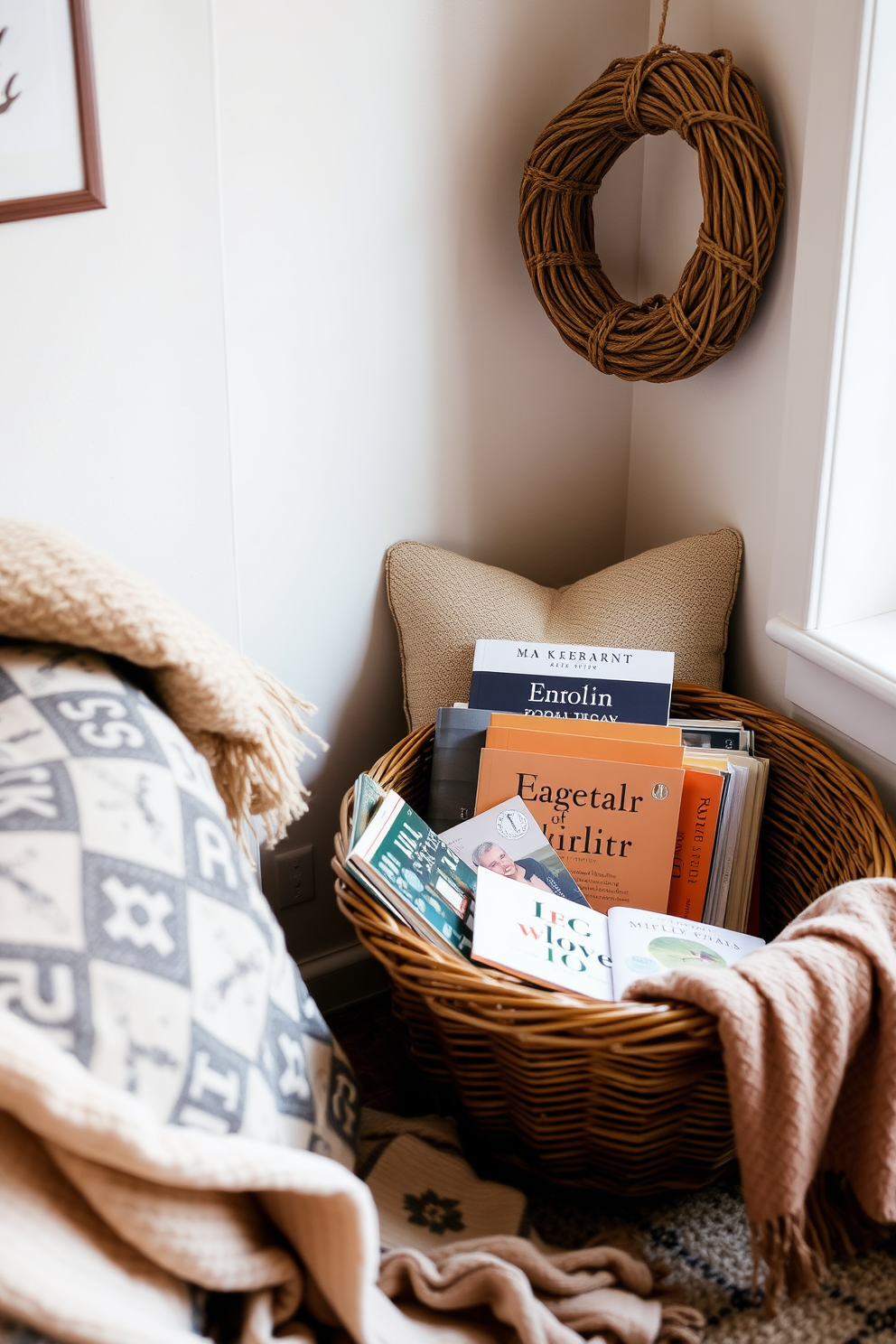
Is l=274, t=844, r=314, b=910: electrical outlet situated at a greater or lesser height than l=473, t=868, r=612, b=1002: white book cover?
lesser

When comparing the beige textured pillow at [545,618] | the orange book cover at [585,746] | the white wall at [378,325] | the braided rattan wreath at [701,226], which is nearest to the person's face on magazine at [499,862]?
the orange book cover at [585,746]

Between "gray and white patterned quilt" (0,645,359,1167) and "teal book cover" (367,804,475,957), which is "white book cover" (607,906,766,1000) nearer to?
"teal book cover" (367,804,475,957)

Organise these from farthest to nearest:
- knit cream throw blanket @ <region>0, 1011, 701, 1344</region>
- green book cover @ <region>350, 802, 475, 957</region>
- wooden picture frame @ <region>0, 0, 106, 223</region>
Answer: green book cover @ <region>350, 802, 475, 957</region> → wooden picture frame @ <region>0, 0, 106, 223</region> → knit cream throw blanket @ <region>0, 1011, 701, 1344</region>

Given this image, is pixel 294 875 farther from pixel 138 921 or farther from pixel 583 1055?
pixel 138 921

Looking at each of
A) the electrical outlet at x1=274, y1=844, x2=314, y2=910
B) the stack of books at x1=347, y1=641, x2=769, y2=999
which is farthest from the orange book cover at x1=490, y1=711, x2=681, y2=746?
the electrical outlet at x1=274, y1=844, x2=314, y2=910

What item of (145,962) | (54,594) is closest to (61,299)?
(54,594)

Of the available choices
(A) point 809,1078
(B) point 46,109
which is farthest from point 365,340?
(A) point 809,1078

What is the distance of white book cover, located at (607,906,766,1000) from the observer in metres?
1.05

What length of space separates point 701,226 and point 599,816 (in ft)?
2.31

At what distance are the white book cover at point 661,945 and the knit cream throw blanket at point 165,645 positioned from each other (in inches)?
14.0

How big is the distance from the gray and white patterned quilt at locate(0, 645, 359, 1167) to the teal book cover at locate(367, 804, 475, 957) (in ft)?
0.62

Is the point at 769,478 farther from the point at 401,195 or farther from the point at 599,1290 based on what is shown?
the point at 599,1290

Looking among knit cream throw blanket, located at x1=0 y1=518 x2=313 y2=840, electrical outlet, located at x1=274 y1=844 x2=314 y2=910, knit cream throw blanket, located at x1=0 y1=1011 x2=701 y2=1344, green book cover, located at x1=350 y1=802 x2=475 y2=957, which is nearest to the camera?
knit cream throw blanket, located at x1=0 y1=1011 x2=701 y2=1344

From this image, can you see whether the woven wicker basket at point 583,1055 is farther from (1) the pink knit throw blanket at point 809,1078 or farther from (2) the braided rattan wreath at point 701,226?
(2) the braided rattan wreath at point 701,226
